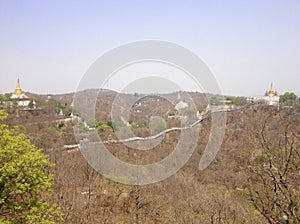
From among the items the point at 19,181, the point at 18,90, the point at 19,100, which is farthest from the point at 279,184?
the point at 18,90

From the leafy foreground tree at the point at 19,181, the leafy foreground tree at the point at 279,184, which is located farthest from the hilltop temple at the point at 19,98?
the leafy foreground tree at the point at 279,184

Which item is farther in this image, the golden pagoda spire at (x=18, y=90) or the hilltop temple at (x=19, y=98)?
the golden pagoda spire at (x=18, y=90)

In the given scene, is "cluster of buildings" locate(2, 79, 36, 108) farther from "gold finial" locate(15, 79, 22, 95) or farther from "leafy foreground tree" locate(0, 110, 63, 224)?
"leafy foreground tree" locate(0, 110, 63, 224)

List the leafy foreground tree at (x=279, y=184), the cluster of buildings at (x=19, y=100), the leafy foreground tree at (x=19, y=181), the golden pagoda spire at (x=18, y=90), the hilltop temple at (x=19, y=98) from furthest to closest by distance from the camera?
the golden pagoda spire at (x=18, y=90), the hilltop temple at (x=19, y=98), the cluster of buildings at (x=19, y=100), the leafy foreground tree at (x=19, y=181), the leafy foreground tree at (x=279, y=184)

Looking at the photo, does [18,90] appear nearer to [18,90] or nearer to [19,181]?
[18,90]

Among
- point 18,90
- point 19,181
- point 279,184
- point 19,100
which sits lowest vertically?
point 19,181

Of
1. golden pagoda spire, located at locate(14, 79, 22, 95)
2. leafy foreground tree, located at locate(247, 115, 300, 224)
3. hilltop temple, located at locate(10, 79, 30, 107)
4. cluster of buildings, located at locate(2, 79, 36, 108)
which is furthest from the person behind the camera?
golden pagoda spire, located at locate(14, 79, 22, 95)

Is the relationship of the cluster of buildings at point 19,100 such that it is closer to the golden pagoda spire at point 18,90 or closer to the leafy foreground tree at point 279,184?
the golden pagoda spire at point 18,90

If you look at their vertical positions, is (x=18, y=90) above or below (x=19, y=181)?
above

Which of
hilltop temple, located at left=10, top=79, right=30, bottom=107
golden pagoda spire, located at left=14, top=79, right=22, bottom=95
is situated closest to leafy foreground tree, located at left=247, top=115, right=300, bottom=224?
hilltop temple, located at left=10, top=79, right=30, bottom=107
